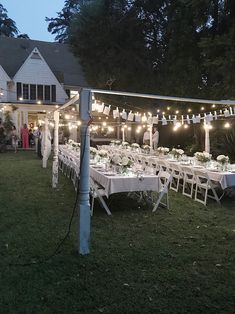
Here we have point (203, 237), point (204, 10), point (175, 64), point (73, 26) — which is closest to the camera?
point (203, 237)

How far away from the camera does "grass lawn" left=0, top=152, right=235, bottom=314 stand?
4.00 m

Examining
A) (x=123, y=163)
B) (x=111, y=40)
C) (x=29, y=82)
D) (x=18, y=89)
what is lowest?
(x=123, y=163)

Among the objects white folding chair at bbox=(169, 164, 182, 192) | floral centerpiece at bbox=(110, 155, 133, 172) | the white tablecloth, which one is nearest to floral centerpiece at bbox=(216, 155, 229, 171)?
white folding chair at bbox=(169, 164, 182, 192)

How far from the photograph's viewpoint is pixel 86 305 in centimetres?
391

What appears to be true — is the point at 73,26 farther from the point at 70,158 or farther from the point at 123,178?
the point at 123,178

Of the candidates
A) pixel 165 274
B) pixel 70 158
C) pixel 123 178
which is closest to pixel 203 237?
pixel 165 274

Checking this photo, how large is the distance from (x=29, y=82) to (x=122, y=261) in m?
29.0

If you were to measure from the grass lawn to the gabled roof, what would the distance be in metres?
27.1

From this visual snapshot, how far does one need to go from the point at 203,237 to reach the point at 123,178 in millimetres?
2449

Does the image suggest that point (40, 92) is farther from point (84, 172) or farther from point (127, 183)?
point (84, 172)

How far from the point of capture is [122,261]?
5164 mm

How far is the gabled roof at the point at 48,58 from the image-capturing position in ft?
109

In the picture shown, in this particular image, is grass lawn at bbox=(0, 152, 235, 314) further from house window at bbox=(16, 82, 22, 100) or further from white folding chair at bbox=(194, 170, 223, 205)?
house window at bbox=(16, 82, 22, 100)

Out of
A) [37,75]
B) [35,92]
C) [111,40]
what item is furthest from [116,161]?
[37,75]
